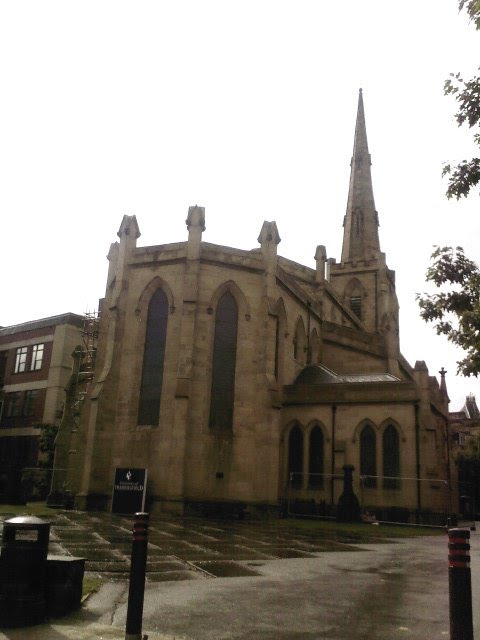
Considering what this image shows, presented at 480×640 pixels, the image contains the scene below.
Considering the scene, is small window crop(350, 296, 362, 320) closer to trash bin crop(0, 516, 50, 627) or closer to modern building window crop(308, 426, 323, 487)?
modern building window crop(308, 426, 323, 487)

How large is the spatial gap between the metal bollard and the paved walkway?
1717 mm

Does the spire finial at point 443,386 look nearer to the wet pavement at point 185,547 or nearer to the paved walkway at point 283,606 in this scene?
the wet pavement at point 185,547

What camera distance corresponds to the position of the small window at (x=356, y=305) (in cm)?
5428

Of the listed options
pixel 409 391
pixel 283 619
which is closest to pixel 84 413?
pixel 409 391

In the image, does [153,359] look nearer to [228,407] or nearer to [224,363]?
[224,363]

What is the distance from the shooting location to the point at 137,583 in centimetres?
629

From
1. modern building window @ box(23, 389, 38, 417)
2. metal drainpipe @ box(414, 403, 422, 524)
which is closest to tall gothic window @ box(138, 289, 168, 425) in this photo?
metal drainpipe @ box(414, 403, 422, 524)

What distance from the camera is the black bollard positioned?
239 inches

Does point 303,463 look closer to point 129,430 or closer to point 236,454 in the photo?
point 236,454

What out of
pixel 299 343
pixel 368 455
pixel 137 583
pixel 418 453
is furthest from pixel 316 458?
pixel 137 583

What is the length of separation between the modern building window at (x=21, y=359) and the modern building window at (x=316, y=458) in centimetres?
2792

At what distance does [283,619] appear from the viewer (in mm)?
7094

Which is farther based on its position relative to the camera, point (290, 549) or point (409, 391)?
point (409, 391)

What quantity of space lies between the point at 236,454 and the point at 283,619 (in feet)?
69.8
